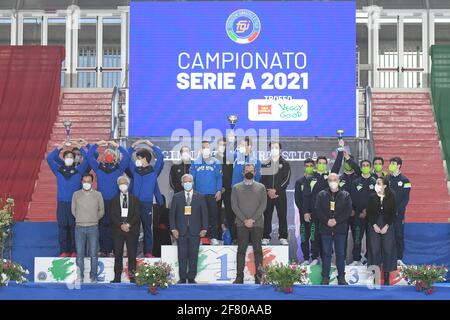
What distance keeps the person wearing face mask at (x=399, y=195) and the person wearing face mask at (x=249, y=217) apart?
2.37m

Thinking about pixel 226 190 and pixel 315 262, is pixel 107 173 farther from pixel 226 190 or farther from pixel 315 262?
pixel 315 262

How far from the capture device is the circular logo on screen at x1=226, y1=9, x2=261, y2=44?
20281mm

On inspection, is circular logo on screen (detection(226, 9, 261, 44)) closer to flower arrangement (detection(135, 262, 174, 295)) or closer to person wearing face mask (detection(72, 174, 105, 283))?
person wearing face mask (detection(72, 174, 105, 283))

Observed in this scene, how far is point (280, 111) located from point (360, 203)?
11.6ft

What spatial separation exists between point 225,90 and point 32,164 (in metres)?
4.38

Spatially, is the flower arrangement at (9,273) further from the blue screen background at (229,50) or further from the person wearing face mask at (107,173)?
the blue screen background at (229,50)

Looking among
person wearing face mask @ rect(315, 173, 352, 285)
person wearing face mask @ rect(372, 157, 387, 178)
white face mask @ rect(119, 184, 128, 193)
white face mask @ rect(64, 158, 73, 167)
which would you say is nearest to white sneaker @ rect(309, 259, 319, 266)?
person wearing face mask @ rect(315, 173, 352, 285)

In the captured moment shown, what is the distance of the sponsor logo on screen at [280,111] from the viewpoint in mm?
19859

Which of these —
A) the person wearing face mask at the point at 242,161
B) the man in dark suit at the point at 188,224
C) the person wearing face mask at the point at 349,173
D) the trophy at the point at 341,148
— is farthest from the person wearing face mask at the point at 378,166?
the man in dark suit at the point at 188,224

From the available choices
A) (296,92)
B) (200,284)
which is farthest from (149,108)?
(200,284)

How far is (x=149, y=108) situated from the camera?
1997 centimetres

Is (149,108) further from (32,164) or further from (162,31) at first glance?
(32,164)

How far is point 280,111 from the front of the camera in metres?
19.9

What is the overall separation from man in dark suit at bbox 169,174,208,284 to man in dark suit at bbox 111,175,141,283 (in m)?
0.58
